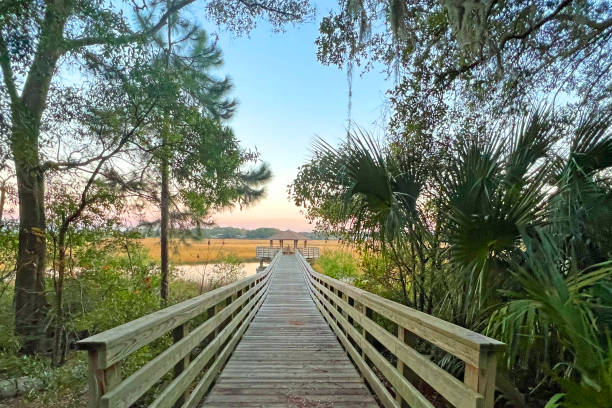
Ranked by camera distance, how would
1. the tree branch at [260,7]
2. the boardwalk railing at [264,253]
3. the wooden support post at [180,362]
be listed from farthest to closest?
1. the boardwalk railing at [264,253]
2. the tree branch at [260,7]
3. the wooden support post at [180,362]

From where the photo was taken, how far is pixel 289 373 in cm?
322

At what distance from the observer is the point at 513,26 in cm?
497

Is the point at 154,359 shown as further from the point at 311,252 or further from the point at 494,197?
the point at 311,252

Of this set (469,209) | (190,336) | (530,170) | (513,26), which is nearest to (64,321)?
(190,336)

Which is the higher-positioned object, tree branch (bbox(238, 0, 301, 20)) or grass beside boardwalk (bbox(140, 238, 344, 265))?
tree branch (bbox(238, 0, 301, 20))

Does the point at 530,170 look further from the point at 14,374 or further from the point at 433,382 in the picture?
the point at 14,374

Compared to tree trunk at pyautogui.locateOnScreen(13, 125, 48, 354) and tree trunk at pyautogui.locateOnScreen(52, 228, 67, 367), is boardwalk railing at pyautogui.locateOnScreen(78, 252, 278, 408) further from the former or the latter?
tree trunk at pyautogui.locateOnScreen(13, 125, 48, 354)

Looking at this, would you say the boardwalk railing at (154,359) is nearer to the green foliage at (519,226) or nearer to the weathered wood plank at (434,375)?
the weathered wood plank at (434,375)

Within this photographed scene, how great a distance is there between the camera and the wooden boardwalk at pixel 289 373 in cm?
260

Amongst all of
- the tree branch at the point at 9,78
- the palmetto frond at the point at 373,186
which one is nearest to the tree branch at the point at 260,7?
the tree branch at the point at 9,78

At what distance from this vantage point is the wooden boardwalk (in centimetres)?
260

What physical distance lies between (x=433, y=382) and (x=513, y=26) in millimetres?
5663

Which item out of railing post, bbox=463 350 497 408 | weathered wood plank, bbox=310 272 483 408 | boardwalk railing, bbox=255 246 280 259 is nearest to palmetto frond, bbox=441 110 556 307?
weathered wood plank, bbox=310 272 483 408

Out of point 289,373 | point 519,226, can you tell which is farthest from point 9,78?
point 519,226
